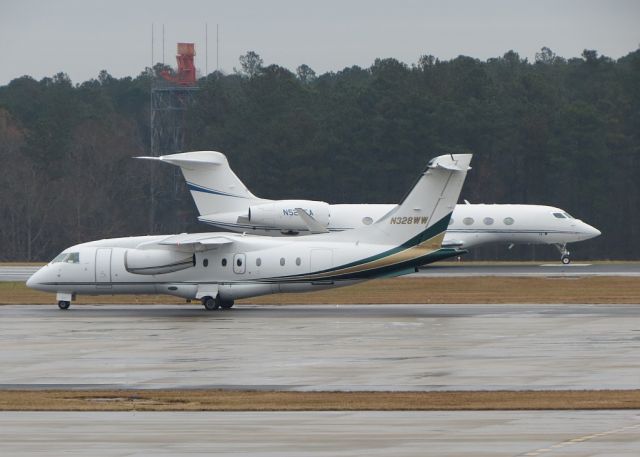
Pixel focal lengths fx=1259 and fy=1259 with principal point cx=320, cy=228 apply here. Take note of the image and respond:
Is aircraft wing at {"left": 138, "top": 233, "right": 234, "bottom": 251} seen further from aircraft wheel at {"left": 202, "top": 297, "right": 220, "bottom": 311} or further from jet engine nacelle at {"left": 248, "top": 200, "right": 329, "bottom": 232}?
jet engine nacelle at {"left": 248, "top": 200, "right": 329, "bottom": 232}

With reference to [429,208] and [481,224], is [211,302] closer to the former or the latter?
[429,208]

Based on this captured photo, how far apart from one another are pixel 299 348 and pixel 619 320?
11387mm

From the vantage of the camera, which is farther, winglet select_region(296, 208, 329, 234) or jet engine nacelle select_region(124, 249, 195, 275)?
winglet select_region(296, 208, 329, 234)

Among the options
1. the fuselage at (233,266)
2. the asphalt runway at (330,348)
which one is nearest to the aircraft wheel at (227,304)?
the fuselage at (233,266)

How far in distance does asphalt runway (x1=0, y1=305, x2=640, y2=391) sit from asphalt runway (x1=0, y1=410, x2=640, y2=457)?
145 inches

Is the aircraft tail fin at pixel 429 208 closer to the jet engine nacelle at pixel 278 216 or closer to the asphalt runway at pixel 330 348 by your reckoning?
the asphalt runway at pixel 330 348

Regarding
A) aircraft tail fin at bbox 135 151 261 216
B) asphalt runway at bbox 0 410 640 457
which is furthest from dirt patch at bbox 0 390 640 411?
aircraft tail fin at bbox 135 151 261 216

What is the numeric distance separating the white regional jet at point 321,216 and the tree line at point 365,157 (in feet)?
94.2

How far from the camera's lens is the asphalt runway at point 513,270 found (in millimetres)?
61562

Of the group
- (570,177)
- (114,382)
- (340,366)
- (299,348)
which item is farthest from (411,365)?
(570,177)

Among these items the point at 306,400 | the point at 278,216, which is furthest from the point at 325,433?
the point at 278,216

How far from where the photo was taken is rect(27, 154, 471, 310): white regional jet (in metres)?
42.1

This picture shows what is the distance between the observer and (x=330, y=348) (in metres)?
30.7

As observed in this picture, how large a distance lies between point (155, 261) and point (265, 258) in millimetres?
3803
